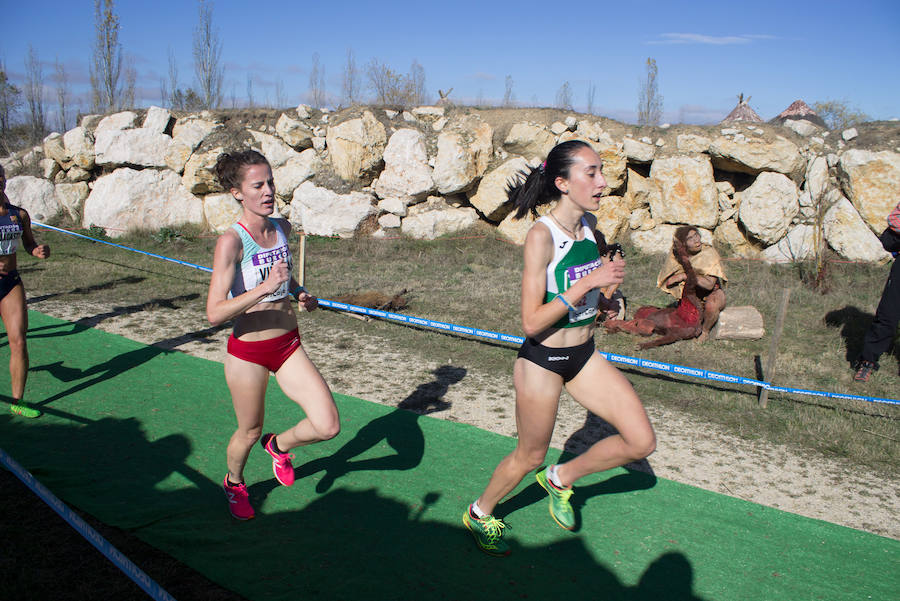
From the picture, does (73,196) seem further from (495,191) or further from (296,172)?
(495,191)

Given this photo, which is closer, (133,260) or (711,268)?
(711,268)

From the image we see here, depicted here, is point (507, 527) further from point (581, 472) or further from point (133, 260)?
point (133, 260)

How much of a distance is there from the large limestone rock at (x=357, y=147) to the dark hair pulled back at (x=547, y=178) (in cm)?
1237

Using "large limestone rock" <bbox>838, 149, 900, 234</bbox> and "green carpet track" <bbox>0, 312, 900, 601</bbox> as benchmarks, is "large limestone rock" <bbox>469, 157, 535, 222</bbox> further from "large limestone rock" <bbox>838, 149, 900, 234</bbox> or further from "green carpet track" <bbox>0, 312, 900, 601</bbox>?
"green carpet track" <bbox>0, 312, 900, 601</bbox>

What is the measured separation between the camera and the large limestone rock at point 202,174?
1608cm

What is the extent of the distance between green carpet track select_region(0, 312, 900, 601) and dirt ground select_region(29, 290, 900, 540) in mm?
231

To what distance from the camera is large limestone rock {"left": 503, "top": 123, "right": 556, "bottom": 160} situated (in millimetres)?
14473

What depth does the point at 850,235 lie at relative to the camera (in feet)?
37.4

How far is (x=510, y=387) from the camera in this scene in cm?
596

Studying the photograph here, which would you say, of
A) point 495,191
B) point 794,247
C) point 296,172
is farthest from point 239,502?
point 296,172

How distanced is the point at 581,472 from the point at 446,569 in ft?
2.82

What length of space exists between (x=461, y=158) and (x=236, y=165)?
1179 cm

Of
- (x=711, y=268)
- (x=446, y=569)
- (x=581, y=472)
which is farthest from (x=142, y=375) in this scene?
(x=711, y=268)

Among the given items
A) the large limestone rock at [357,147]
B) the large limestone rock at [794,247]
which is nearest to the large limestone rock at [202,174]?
the large limestone rock at [357,147]
